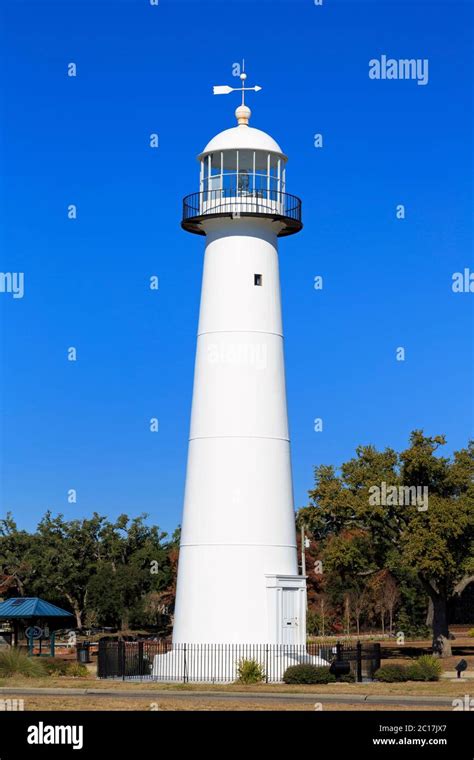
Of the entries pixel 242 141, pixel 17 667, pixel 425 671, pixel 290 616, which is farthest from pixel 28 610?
pixel 242 141

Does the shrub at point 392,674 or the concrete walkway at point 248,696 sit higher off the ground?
the shrub at point 392,674

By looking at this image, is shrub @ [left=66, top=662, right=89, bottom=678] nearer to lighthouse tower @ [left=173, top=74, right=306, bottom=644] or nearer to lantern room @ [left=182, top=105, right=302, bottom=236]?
lighthouse tower @ [left=173, top=74, right=306, bottom=644]

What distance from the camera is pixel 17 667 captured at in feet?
139

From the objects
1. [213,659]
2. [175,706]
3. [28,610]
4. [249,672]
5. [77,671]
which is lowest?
[175,706]

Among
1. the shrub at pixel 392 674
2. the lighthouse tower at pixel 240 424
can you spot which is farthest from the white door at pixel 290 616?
the shrub at pixel 392 674

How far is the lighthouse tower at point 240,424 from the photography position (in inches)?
1636

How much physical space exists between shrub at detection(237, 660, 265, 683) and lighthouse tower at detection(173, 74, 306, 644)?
1.37 meters

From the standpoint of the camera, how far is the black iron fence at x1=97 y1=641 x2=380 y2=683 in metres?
40.6

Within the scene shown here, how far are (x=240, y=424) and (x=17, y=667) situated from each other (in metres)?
10.5

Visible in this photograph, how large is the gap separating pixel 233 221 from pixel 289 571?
11405 millimetres

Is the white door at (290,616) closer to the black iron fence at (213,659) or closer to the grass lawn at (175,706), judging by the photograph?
the black iron fence at (213,659)

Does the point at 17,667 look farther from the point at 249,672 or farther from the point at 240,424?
the point at 240,424

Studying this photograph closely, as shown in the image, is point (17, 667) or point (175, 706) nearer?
point (175, 706)

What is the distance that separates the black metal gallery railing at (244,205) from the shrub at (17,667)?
49.7 ft
